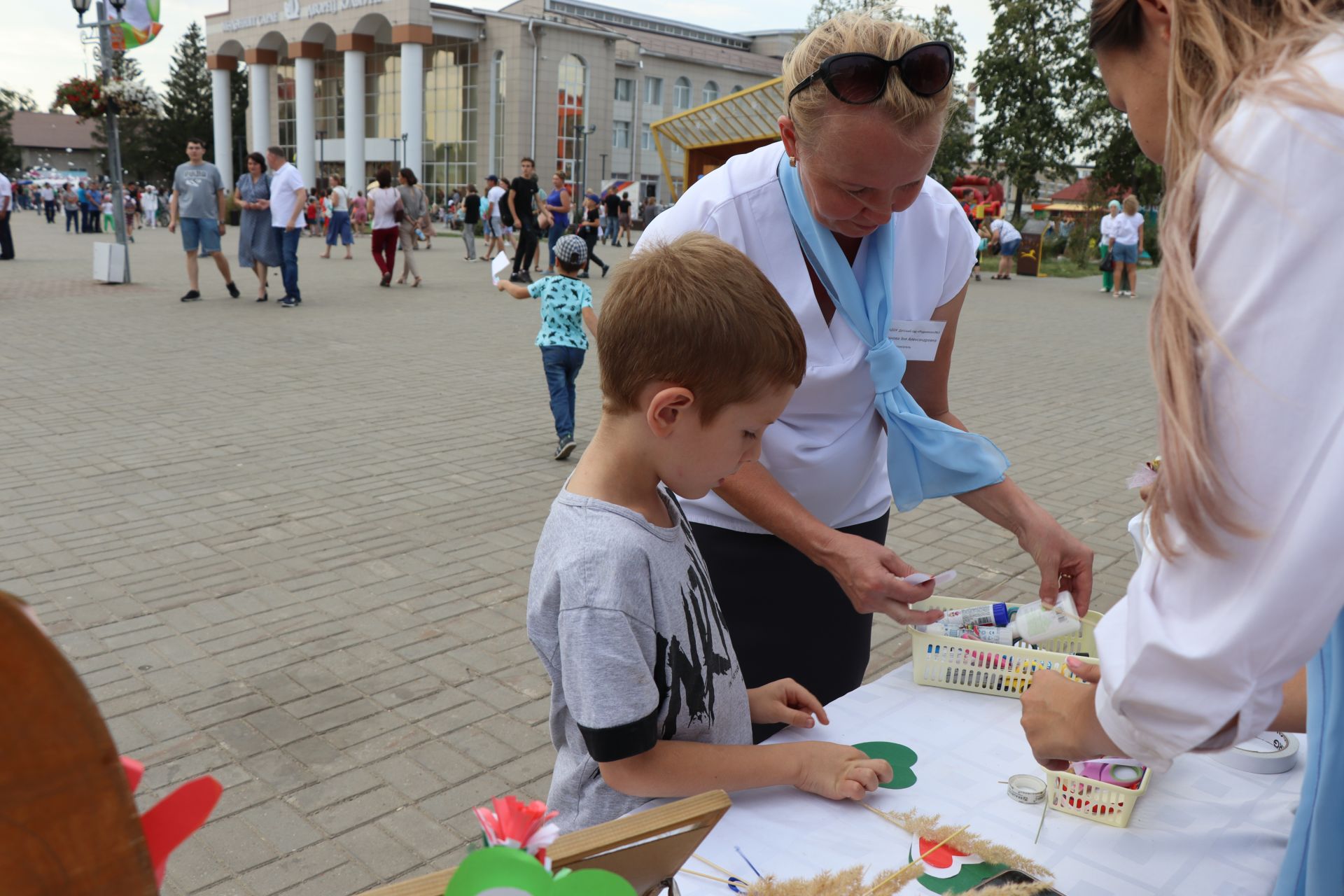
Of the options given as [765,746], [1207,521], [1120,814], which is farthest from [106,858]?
[1120,814]

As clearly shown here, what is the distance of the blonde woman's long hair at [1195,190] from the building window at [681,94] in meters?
61.8

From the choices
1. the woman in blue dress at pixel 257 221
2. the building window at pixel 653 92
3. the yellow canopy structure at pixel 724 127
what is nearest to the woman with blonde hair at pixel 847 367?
the woman in blue dress at pixel 257 221

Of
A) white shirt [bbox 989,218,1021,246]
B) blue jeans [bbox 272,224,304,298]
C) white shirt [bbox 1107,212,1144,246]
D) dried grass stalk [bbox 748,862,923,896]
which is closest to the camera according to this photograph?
dried grass stalk [bbox 748,862,923,896]

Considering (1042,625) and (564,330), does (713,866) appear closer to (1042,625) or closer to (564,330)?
(1042,625)

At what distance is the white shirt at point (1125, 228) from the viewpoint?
58.7 ft

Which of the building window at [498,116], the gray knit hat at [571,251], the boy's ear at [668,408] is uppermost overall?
the building window at [498,116]

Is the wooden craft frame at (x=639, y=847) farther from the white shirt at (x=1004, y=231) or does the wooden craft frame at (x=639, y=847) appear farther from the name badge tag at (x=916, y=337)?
the white shirt at (x=1004, y=231)

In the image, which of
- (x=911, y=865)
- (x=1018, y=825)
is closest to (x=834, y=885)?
(x=911, y=865)

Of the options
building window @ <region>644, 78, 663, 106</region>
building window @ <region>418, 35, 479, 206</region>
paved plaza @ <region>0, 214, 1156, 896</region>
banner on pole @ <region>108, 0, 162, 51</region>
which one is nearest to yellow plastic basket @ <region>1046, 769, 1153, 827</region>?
paved plaza @ <region>0, 214, 1156, 896</region>

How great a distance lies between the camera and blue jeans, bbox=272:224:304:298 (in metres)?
12.0

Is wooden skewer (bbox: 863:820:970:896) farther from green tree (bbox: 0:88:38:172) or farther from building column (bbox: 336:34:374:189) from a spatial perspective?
green tree (bbox: 0:88:38:172)

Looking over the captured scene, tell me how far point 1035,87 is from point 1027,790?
33.5 meters

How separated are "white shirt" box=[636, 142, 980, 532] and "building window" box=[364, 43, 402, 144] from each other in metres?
54.2

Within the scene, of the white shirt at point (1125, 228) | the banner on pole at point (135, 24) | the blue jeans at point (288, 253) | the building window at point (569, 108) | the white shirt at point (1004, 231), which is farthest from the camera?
the building window at point (569, 108)
